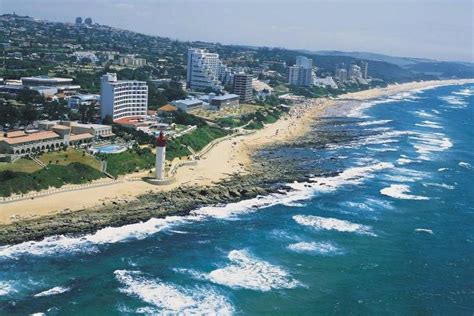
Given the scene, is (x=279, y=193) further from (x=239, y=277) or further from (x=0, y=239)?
(x=0, y=239)

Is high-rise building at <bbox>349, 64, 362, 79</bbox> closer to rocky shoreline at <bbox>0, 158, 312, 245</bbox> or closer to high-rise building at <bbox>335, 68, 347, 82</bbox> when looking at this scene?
high-rise building at <bbox>335, 68, 347, 82</bbox>

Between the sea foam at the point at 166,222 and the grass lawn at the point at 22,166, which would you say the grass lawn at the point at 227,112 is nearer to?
the sea foam at the point at 166,222

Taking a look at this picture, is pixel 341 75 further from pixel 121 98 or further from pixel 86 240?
pixel 86 240

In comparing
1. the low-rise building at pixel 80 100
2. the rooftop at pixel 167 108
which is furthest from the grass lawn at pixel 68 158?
the rooftop at pixel 167 108

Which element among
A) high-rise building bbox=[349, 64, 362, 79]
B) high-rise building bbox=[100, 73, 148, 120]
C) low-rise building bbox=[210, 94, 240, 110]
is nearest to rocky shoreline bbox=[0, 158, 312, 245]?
high-rise building bbox=[100, 73, 148, 120]

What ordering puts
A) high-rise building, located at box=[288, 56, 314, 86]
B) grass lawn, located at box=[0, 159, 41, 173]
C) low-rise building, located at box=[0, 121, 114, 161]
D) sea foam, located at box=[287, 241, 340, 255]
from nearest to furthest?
sea foam, located at box=[287, 241, 340, 255] → grass lawn, located at box=[0, 159, 41, 173] → low-rise building, located at box=[0, 121, 114, 161] → high-rise building, located at box=[288, 56, 314, 86]

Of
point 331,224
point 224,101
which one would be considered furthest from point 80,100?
point 331,224
